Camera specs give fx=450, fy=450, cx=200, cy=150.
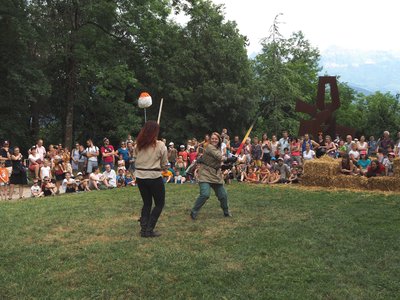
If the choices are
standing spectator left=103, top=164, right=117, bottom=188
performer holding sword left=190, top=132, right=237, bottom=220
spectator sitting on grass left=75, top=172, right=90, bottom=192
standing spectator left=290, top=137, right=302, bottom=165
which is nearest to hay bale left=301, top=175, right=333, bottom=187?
standing spectator left=290, top=137, right=302, bottom=165

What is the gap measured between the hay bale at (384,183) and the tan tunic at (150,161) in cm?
802

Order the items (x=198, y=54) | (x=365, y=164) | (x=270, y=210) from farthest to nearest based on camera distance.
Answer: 1. (x=198, y=54)
2. (x=365, y=164)
3. (x=270, y=210)

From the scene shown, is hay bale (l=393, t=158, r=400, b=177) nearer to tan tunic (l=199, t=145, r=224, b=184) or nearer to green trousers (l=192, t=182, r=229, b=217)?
green trousers (l=192, t=182, r=229, b=217)

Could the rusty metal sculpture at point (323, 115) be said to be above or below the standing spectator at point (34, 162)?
above

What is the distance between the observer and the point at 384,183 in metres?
13.2

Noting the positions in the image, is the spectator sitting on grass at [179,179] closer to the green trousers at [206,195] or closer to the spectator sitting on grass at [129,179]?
the spectator sitting on grass at [129,179]

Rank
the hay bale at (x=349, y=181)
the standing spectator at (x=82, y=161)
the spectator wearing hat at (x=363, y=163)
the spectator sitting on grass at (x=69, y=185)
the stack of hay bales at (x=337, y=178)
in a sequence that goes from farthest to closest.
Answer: the standing spectator at (x=82, y=161) → the spectator sitting on grass at (x=69, y=185) → the spectator wearing hat at (x=363, y=163) → the hay bale at (x=349, y=181) → the stack of hay bales at (x=337, y=178)

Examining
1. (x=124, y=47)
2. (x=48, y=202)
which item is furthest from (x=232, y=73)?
(x=48, y=202)

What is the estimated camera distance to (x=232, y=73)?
3397 cm

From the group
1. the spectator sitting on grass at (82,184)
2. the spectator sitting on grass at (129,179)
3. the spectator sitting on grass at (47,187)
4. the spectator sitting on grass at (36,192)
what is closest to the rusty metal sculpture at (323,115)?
the spectator sitting on grass at (129,179)

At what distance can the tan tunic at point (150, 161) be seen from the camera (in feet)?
24.9

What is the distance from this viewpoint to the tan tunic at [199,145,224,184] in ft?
30.3

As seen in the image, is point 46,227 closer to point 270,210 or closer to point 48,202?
point 48,202

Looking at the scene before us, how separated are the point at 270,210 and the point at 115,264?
4.82 metres
